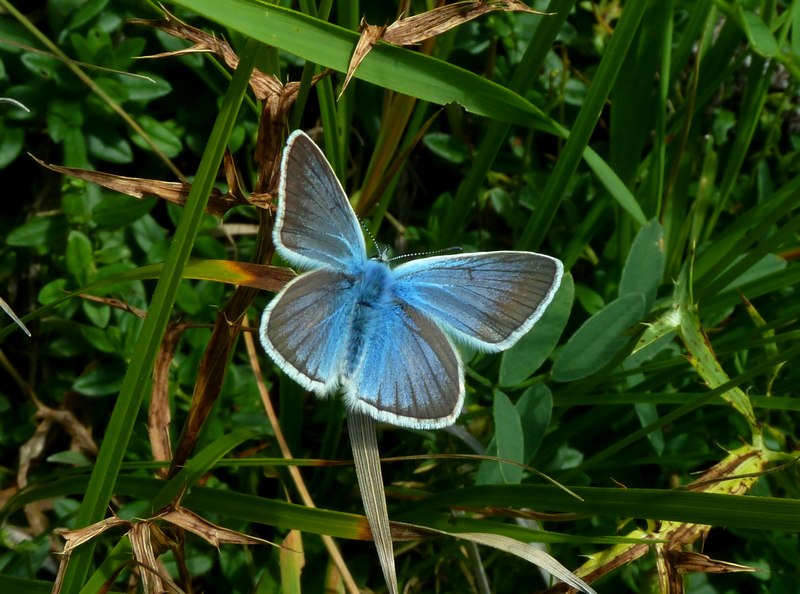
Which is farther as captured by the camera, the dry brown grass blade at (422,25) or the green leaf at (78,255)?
the green leaf at (78,255)

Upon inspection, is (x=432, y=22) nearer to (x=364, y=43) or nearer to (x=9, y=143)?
(x=364, y=43)

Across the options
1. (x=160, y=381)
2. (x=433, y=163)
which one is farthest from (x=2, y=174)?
(x=433, y=163)

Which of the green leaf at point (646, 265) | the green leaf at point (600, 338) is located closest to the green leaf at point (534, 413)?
the green leaf at point (600, 338)

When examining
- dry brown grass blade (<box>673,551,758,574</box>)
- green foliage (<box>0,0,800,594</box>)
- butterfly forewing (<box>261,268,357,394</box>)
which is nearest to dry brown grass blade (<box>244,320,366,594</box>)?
green foliage (<box>0,0,800,594</box>)

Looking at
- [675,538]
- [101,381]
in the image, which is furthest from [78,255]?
[675,538]

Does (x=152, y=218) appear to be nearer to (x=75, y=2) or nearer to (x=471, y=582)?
(x=75, y=2)

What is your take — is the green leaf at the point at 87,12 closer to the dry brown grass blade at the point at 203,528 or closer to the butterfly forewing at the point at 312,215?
the butterfly forewing at the point at 312,215

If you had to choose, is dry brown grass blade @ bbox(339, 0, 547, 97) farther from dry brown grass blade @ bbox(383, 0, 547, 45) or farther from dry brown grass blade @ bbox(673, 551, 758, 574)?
dry brown grass blade @ bbox(673, 551, 758, 574)
